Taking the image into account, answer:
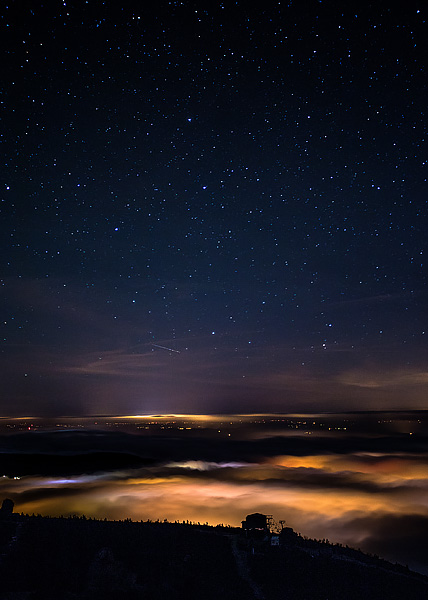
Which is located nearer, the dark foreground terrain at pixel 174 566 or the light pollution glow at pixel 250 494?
the dark foreground terrain at pixel 174 566

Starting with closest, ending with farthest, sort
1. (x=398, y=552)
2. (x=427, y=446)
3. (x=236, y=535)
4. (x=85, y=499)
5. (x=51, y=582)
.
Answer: (x=51, y=582) < (x=236, y=535) < (x=398, y=552) < (x=85, y=499) < (x=427, y=446)

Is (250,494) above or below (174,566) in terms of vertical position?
below

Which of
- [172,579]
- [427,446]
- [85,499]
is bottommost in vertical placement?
[427,446]

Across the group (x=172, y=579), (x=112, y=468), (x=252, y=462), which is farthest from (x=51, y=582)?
(x=252, y=462)

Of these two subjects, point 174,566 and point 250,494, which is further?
point 250,494

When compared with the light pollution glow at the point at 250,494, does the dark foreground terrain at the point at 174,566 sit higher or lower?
higher

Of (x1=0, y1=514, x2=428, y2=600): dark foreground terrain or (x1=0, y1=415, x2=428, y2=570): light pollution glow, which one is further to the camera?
(x1=0, y1=415, x2=428, y2=570): light pollution glow

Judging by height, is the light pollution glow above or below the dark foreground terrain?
below

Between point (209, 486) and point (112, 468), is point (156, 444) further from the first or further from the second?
point (209, 486)
